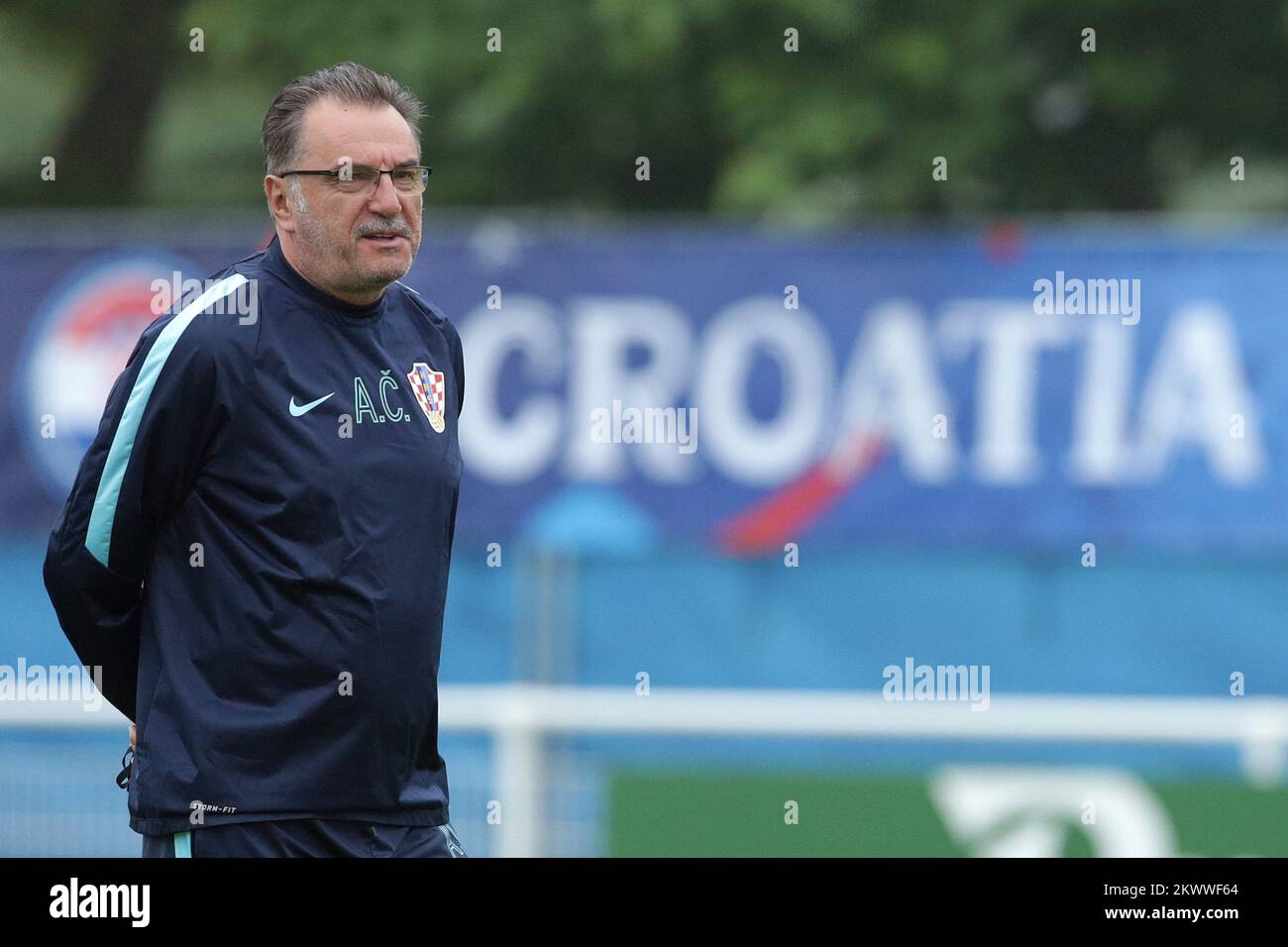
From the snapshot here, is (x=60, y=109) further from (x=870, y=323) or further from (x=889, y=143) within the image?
(x=870, y=323)

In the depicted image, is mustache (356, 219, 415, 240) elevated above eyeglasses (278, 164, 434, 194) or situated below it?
below

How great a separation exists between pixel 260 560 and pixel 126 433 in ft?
1.16

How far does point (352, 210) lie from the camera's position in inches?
151

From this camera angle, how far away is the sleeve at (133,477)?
147 inches

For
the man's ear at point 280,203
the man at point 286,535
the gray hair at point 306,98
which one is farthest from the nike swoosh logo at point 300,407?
the gray hair at point 306,98

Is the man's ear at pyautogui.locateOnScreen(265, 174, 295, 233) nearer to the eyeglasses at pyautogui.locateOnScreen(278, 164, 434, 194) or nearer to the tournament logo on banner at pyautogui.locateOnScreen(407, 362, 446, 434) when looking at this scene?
the eyeglasses at pyautogui.locateOnScreen(278, 164, 434, 194)

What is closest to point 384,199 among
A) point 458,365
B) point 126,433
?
point 458,365

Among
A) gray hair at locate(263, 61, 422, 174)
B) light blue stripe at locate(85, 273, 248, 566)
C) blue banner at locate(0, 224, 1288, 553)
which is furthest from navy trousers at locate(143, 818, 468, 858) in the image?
blue banner at locate(0, 224, 1288, 553)

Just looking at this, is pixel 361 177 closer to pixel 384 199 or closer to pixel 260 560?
pixel 384 199

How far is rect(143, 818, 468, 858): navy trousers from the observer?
3.73 meters

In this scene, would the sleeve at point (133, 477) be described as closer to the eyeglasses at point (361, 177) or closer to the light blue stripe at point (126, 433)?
the light blue stripe at point (126, 433)

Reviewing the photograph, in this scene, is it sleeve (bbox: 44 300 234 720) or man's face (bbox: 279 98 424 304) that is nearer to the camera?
sleeve (bbox: 44 300 234 720)
